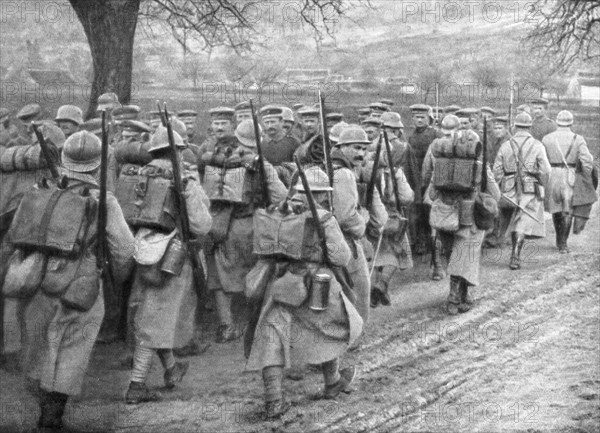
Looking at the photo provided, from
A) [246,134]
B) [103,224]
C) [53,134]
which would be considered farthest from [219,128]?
[103,224]

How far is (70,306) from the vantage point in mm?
6719

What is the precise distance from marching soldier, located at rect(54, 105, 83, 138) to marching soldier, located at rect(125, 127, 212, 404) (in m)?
2.69

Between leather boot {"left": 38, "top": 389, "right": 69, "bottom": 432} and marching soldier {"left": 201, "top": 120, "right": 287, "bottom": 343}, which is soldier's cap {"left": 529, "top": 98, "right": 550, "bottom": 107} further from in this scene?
leather boot {"left": 38, "top": 389, "right": 69, "bottom": 432}

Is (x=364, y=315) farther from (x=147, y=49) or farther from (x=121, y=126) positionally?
(x=147, y=49)

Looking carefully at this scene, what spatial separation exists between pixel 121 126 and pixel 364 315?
298 centimetres

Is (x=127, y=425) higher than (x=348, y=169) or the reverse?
the reverse

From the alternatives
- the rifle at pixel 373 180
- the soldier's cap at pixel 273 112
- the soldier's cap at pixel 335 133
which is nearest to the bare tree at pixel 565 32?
the soldier's cap at pixel 273 112

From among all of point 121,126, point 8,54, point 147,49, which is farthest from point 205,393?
point 147,49

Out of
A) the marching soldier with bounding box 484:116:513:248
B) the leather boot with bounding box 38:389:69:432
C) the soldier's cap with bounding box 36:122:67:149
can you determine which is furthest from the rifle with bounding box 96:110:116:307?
the marching soldier with bounding box 484:116:513:248

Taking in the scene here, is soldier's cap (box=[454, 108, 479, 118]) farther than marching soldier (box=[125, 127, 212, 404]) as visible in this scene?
Yes

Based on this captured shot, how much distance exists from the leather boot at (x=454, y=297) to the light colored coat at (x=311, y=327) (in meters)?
3.53

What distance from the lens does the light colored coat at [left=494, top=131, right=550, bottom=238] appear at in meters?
13.5

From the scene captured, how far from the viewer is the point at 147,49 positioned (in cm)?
1633

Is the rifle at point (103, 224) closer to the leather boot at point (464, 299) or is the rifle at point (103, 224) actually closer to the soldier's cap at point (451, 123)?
the leather boot at point (464, 299)
